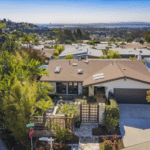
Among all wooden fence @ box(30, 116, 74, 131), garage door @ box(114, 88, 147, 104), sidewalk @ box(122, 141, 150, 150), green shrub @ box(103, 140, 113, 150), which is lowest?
sidewalk @ box(122, 141, 150, 150)

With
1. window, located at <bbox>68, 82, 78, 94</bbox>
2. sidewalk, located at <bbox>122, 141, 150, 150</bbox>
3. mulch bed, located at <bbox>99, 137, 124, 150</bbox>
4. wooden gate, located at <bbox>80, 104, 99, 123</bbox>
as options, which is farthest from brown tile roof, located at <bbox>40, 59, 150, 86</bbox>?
sidewalk, located at <bbox>122, 141, 150, 150</bbox>

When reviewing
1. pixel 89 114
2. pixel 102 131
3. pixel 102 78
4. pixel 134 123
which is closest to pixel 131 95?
pixel 102 78

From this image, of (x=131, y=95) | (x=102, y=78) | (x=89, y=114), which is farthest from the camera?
(x=102, y=78)

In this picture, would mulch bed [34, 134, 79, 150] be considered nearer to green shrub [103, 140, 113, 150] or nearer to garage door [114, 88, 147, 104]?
green shrub [103, 140, 113, 150]

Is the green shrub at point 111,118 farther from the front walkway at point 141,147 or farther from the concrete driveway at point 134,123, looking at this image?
the front walkway at point 141,147

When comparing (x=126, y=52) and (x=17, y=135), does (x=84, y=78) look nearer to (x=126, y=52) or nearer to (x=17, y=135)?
(x=17, y=135)

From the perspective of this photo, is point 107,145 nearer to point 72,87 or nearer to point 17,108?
point 17,108
